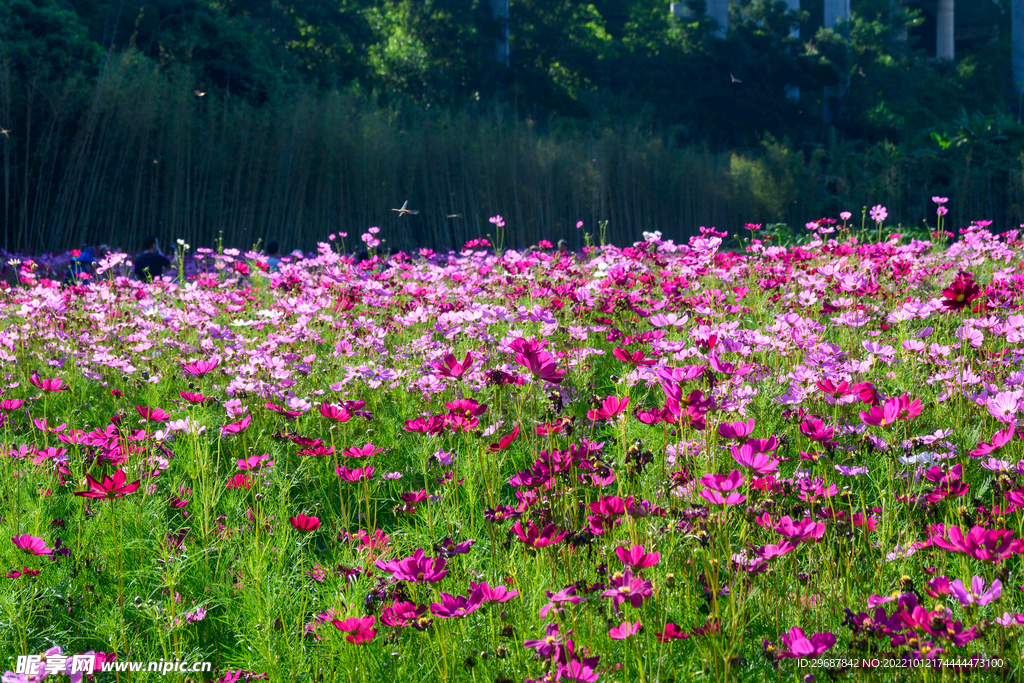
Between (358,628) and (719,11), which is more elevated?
(719,11)

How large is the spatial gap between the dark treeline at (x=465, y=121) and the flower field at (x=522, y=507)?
4.79 metres

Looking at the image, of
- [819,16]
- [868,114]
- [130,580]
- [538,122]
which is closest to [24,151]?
[130,580]

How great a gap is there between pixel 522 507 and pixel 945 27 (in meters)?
28.9

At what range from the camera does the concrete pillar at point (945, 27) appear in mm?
24641

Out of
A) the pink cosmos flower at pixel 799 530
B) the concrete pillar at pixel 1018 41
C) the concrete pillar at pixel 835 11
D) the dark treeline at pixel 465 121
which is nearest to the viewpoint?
the pink cosmos flower at pixel 799 530

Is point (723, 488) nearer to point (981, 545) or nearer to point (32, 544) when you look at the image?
point (981, 545)

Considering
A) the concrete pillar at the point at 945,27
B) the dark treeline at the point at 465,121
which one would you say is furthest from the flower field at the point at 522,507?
the concrete pillar at the point at 945,27

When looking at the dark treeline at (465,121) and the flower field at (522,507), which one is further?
the dark treeline at (465,121)

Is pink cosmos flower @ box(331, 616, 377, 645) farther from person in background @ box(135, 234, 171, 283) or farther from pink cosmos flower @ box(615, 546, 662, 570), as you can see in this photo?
person in background @ box(135, 234, 171, 283)

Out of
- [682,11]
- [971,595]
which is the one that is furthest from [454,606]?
[682,11]

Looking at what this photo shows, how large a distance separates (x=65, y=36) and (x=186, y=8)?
4.16m

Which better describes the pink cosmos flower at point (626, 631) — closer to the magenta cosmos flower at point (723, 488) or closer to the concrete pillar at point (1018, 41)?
the magenta cosmos flower at point (723, 488)

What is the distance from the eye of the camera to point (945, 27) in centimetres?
2483

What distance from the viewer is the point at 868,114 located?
19.3 meters
